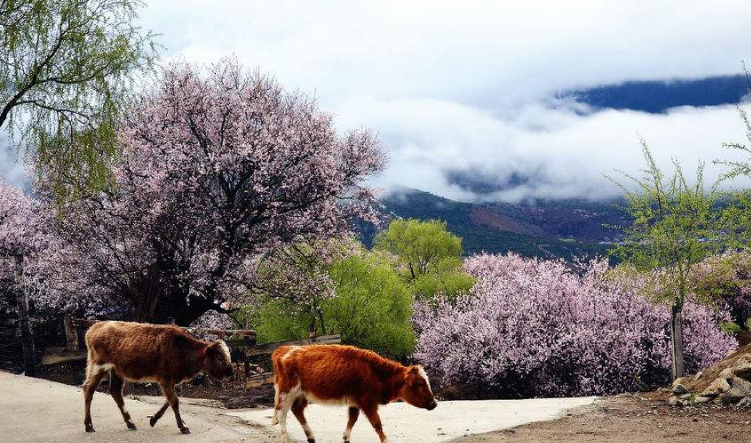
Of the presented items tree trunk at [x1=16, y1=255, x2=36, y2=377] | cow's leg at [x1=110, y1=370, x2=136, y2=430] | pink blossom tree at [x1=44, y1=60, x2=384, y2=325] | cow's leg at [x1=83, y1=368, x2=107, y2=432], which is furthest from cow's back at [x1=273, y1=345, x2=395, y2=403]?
tree trunk at [x1=16, y1=255, x2=36, y2=377]

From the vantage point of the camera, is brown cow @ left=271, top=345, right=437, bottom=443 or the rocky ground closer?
brown cow @ left=271, top=345, right=437, bottom=443

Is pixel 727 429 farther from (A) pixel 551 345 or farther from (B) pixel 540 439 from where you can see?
(A) pixel 551 345

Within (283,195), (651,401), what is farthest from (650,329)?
(283,195)

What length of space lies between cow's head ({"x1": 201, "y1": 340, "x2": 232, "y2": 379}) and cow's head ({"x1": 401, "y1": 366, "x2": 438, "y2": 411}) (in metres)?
3.07

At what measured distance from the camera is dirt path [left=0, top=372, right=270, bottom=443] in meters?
10.5

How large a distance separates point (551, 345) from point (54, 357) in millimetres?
16822

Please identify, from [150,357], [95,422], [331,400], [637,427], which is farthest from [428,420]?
[95,422]

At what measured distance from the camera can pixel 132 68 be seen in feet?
47.6

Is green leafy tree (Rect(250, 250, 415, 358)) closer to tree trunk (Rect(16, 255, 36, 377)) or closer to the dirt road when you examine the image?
tree trunk (Rect(16, 255, 36, 377))

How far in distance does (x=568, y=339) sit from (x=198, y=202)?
13546mm

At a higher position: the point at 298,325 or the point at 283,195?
the point at 283,195

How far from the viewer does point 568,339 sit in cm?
2464

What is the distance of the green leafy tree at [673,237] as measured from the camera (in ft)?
62.1

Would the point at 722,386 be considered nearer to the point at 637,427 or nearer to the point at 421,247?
the point at 637,427
